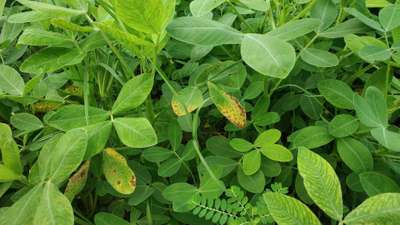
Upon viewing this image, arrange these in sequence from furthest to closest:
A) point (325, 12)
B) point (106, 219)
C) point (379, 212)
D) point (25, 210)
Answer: point (325, 12), point (106, 219), point (25, 210), point (379, 212)

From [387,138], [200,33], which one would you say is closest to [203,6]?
[200,33]

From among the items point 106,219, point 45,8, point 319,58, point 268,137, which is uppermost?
point 45,8

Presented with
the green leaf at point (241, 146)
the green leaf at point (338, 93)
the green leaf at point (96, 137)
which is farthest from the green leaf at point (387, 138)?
the green leaf at point (96, 137)

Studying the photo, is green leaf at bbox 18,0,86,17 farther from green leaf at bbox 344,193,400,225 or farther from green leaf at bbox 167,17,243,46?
green leaf at bbox 344,193,400,225

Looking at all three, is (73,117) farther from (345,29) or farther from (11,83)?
(345,29)

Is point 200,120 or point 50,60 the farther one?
point 200,120
